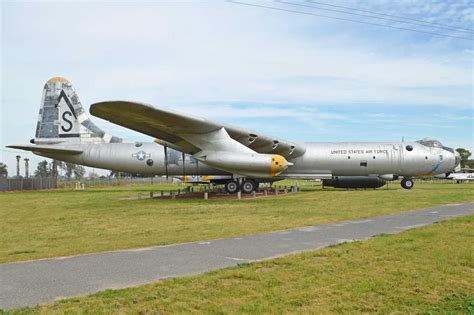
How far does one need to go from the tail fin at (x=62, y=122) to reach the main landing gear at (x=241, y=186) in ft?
29.9

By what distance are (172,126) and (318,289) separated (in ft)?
51.6

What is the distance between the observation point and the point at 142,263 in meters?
7.10

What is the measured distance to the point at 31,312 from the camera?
456cm

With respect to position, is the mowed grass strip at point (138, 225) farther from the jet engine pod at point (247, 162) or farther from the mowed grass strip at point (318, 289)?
the jet engine pod at point (247, 162)

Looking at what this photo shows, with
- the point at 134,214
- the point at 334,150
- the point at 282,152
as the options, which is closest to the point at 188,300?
the point at 134,214

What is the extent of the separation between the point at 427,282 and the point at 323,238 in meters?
3.93

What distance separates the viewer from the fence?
4103 centimetres

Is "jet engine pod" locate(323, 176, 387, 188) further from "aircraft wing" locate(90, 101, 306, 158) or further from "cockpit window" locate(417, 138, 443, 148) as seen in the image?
"aircraft wing" locate(90, 101, 306, 158)

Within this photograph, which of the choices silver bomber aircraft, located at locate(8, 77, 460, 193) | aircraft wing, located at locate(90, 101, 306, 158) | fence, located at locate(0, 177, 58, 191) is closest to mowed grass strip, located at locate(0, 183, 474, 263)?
aircraft wing, located at locate(90, 101, 306, 158)

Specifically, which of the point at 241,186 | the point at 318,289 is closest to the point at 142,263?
the point at 318,289

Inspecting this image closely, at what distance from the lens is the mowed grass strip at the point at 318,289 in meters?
4.73

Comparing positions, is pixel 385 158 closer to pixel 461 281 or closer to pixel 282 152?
pixel 282 152

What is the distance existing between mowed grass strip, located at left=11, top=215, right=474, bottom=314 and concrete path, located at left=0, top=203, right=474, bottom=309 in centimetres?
45

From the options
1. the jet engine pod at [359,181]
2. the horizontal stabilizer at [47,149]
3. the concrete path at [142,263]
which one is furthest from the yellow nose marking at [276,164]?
the horizontal stabilizer at [47,149]
